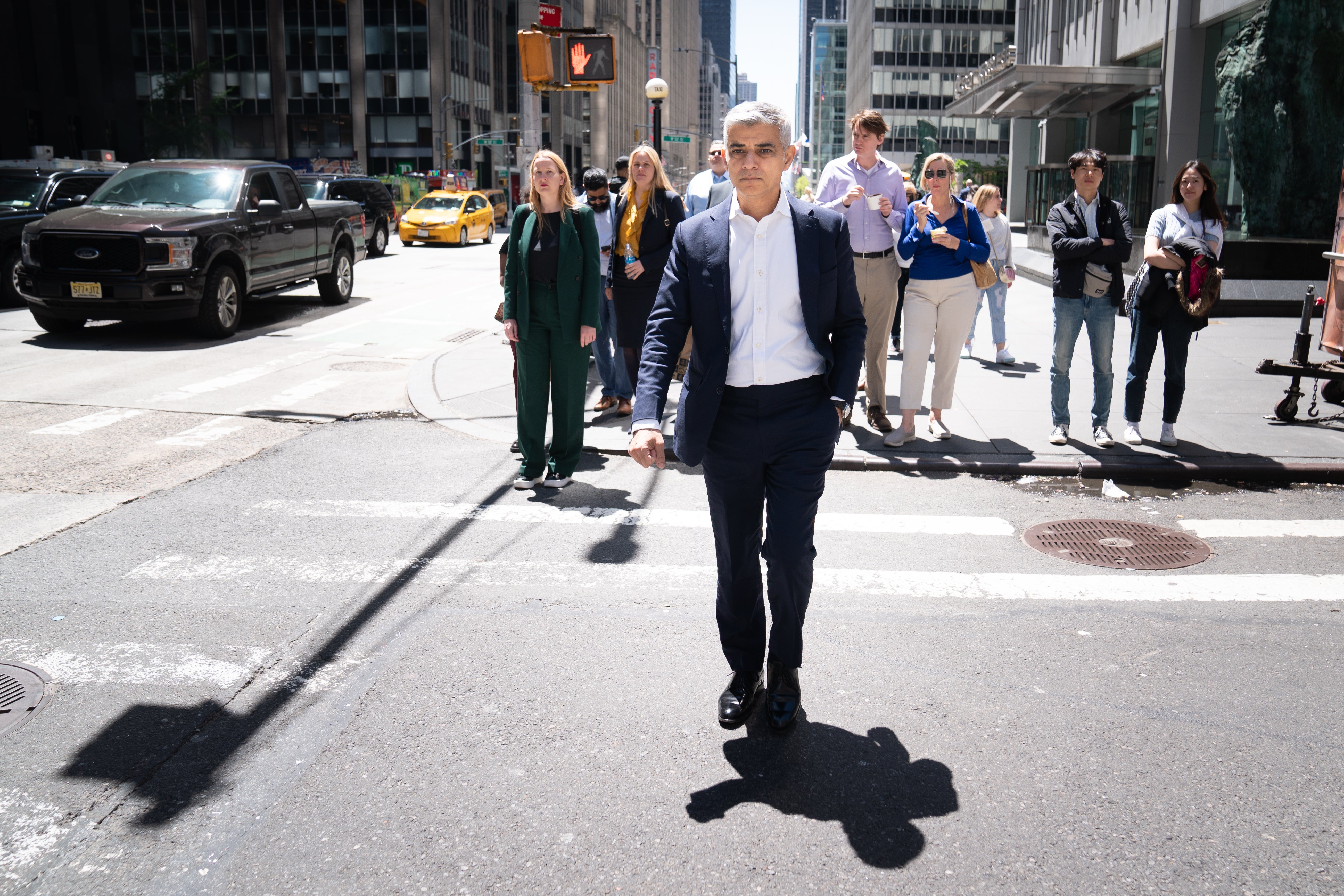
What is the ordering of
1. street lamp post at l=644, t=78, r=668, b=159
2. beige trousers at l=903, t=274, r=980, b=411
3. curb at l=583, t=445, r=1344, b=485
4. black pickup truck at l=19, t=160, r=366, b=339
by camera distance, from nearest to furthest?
curb at l=583, t=445, r=1344, b=485
beige trousers at l=903, t=274, r=980, b=411
black pickup truck at l=19, t=160, r=366, b=339
street lamp post at l=644, t=78, r=668, b=159

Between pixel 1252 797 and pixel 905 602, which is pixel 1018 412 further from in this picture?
pixel 1252 797

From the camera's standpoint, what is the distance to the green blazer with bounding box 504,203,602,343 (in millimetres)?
6852

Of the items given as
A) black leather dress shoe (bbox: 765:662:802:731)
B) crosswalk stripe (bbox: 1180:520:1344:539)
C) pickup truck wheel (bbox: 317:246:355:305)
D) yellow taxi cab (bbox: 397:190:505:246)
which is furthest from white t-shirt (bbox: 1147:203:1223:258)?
yellow taxi cab (bbox: 397:190:505:246)

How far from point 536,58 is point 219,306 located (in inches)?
200

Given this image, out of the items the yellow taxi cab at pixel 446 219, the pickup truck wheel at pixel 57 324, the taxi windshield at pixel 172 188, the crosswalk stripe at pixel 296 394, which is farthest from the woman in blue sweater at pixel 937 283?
the yellow taxi cab at pixel 446 219

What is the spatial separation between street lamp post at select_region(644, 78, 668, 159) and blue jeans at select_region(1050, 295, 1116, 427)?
11.1 metres

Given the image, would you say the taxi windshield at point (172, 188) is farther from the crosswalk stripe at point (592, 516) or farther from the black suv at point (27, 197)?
the crosswalk stripe at point (592, 516)

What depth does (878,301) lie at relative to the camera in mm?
8062

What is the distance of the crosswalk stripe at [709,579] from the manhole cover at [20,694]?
1.10m

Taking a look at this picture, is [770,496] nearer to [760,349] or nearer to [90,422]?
[760,349]

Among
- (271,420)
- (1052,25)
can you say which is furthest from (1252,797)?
(1052,25)

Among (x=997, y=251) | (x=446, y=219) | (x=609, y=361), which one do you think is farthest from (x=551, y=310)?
(x=446, y=219)

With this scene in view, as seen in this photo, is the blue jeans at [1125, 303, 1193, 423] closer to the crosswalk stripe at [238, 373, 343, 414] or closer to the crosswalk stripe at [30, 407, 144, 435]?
the crosswalk stripe at [238, 373, 343, 414]

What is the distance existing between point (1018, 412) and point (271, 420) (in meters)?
6.32
